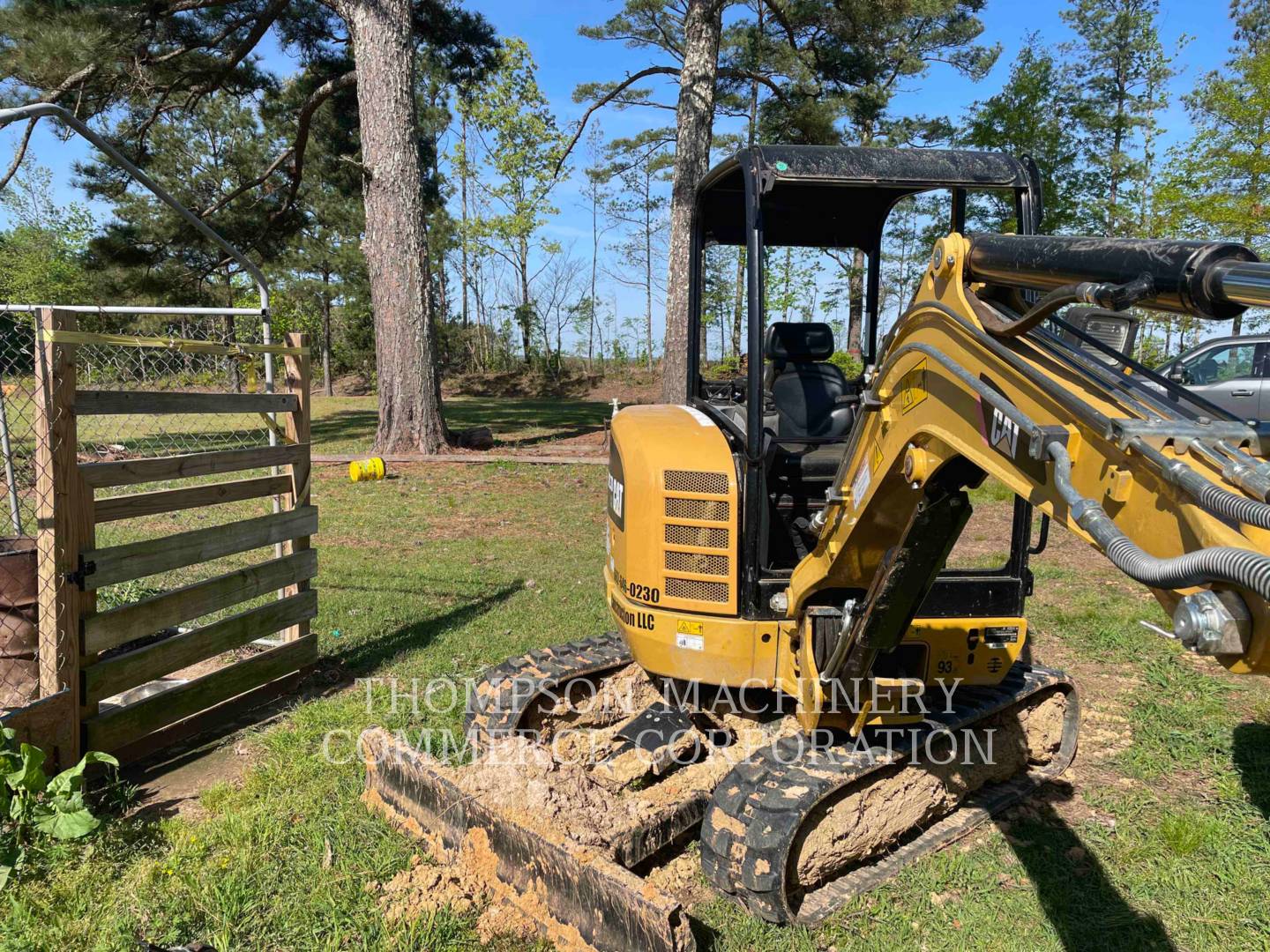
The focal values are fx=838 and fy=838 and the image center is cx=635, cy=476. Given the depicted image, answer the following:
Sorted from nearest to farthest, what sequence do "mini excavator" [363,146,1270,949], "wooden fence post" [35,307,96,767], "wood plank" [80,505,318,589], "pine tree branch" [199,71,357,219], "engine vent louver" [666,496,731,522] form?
"mini excavator" [363,146,1270,949] < "engine vent louver" [666,496,731,522] < "wooden fence post" [35,307,96,767] < "wood plank" [80,505,318,589] < "pine tree branch" [199,71,357,219]

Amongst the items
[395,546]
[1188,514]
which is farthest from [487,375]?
[1188,514]

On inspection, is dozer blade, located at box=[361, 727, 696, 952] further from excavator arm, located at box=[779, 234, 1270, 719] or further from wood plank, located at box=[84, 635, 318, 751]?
wood plank, located at box=[84, 635, 318, 751]

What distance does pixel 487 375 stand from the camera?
115 ft

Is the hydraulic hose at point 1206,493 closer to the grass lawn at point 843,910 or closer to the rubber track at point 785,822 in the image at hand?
the rubber track at point 785,822

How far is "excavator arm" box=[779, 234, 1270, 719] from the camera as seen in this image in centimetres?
149

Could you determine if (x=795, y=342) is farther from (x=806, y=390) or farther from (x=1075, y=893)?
(x=1075, y=893)

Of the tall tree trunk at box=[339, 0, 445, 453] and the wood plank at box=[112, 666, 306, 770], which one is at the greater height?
the tall tree trunk at box=[339, 0, 445, 453]

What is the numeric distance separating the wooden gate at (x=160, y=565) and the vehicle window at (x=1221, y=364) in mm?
11551

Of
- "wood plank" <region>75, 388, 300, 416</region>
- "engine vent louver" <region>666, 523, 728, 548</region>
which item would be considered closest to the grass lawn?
"engine vent louver" <region>666, 523, 728, 548</region>

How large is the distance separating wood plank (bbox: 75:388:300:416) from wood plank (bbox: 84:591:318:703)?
1.19m

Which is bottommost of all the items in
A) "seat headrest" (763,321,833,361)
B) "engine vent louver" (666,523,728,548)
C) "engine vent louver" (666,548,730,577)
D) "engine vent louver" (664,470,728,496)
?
"engine vent louver" (666,548,730,577)

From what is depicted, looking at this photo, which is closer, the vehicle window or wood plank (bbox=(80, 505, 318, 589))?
wood plank (bbox=(80, 505, 318, 589))

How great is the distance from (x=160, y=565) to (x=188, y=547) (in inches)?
8.0

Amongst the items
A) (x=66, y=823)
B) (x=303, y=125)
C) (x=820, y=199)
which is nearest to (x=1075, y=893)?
(x=820, y=199)
